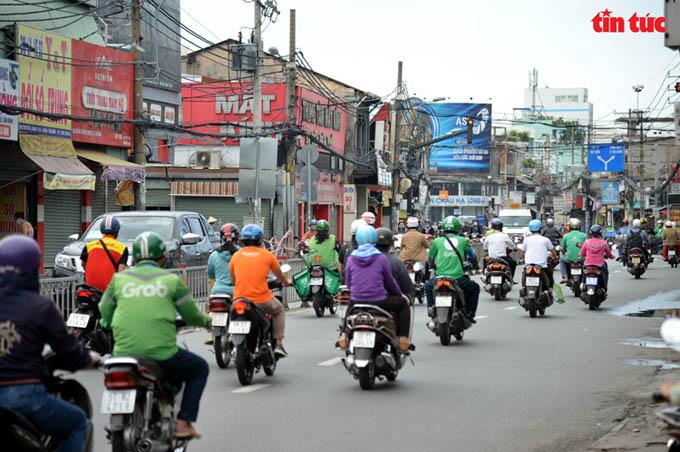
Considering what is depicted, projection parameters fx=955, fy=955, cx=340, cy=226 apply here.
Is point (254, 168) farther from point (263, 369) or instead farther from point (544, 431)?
point (544, 431)

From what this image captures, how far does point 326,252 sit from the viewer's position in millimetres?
18031

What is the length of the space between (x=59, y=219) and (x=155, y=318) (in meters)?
23.1

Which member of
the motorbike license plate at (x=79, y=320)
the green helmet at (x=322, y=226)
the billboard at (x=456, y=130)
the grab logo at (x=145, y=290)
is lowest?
the motorbike license plate at (x=79, y=320)

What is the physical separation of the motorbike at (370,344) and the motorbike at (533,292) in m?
7.94

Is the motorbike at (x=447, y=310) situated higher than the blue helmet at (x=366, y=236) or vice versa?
the blue helmet at (x=366, y=236)

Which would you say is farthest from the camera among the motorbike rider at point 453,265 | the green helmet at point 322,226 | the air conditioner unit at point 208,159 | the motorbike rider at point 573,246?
the air conditioner unit at point 208,159

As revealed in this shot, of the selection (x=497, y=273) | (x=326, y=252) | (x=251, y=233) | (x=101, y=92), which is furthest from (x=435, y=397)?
(x=101, y=92)

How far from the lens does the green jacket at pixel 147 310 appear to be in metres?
6.25

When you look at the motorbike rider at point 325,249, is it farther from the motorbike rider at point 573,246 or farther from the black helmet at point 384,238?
the black helmet at point 384,238

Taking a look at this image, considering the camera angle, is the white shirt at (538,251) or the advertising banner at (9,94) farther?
the advertising banner at (9,94)

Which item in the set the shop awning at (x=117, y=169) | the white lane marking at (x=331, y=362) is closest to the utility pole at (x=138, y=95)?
the shop awning at (x=117, y=169)

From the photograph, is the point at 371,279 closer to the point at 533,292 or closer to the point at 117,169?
the point at 533,292

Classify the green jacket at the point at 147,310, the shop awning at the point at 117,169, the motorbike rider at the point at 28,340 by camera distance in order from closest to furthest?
the motorbike rider at the point at 28,340 < the green jacket at the point at 147,310 < the shop awning at the point at 117,169

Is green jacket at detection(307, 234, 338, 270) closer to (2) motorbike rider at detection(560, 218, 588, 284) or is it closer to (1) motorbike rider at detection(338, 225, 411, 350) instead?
(2) motorbike rider at detection(560, 218, 588, 284)
